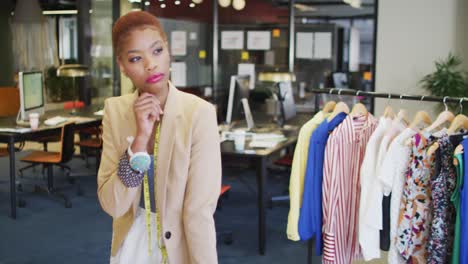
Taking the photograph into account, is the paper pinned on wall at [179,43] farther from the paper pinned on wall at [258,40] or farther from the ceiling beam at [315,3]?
the ceiling beam at [315,3]

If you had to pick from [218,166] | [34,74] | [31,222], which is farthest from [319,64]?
[218,166]

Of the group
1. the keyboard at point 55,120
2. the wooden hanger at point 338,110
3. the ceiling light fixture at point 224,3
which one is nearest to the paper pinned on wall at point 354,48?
the ceiling light fixture at point 224,3

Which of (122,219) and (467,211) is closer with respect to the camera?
(122,219)

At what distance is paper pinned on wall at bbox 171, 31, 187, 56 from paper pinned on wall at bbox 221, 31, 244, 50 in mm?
639

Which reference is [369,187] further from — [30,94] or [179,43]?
[179,43]

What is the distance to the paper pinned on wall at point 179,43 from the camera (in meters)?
9.02

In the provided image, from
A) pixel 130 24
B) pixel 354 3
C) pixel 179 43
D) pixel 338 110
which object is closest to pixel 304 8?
pixel 354 3

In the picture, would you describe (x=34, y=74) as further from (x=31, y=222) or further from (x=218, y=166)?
(x=218, y=166)

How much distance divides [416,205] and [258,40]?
19.8 feet

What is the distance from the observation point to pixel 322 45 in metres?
8.23

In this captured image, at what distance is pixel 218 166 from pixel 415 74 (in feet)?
20.9

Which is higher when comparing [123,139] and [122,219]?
[123,139]

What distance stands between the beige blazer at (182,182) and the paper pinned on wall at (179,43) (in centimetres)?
746

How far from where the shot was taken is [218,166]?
1700 mm
